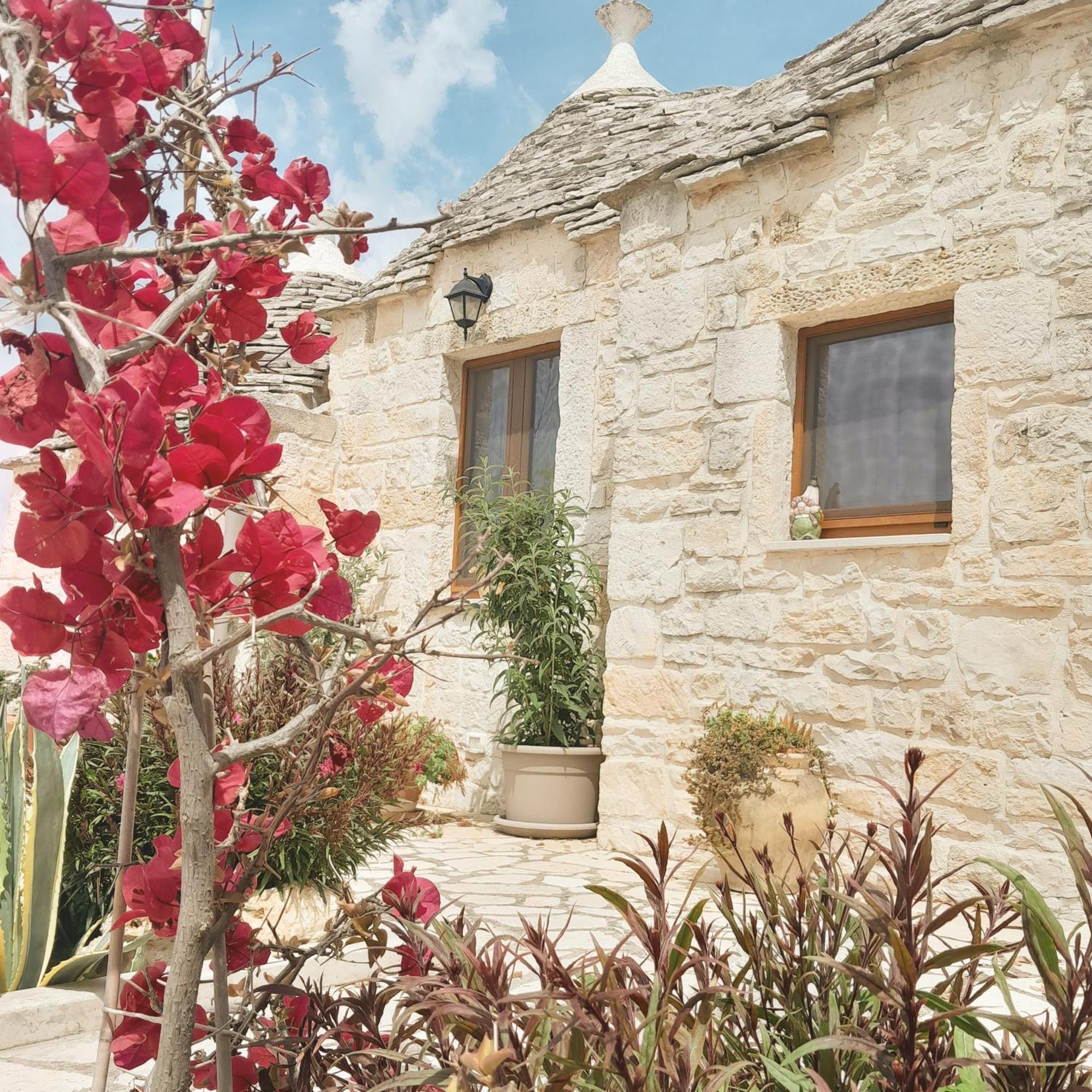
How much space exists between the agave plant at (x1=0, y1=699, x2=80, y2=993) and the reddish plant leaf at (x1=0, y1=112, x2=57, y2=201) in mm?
2210

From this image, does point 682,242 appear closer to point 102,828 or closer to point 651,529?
point 651,529

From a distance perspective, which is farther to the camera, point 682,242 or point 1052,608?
point 682,242

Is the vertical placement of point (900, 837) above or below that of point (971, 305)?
below

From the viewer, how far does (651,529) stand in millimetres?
6000

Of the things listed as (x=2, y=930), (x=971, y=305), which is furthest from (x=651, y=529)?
(x=2, y=930)

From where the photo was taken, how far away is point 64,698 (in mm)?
944

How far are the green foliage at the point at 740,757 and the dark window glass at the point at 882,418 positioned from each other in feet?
3.86

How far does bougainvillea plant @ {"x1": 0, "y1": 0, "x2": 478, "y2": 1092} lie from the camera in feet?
3.09

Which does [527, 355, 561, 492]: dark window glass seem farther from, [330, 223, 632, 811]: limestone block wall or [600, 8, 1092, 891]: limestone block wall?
[600, 8, 1092, 891]: limestone block wall

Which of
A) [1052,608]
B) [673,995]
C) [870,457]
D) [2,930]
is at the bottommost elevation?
[2,930]

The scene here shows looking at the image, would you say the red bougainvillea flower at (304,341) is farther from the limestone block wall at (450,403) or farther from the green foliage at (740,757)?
the limestone block wall at (450,403)

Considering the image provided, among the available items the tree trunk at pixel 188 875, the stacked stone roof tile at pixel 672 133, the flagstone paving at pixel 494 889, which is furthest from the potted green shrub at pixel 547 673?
the tree trunk at pixel 188 875

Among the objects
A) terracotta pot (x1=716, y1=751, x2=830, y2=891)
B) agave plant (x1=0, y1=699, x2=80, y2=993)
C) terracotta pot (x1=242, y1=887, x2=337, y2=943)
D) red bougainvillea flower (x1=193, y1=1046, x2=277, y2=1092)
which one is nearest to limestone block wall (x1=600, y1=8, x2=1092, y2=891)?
terracotta pot (x1=716, y1=751, x2=830, y2=891)

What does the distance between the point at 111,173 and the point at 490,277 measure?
6.74 meters
